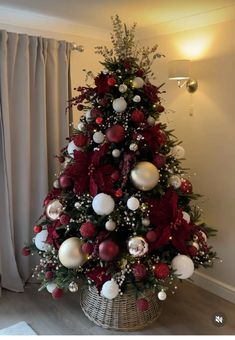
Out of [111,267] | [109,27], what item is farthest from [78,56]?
[111,267]

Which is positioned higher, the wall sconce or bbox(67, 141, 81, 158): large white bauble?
the wall sconce

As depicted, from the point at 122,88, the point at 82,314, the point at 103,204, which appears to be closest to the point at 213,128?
the point at 122,88

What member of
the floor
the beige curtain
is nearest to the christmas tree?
the floor

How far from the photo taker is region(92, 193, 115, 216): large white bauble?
7.78ft

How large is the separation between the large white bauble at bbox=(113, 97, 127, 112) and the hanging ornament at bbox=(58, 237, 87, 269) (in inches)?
36.2

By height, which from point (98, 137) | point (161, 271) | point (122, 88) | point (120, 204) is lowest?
point (161, 271)

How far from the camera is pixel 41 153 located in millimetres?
3262

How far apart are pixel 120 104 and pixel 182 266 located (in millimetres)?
1125

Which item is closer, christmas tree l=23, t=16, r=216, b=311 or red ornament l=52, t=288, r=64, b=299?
christmas tree l=23, t=16, r=216, b=311

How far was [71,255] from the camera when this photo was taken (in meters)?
2.41

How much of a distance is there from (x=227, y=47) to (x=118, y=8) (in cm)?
90

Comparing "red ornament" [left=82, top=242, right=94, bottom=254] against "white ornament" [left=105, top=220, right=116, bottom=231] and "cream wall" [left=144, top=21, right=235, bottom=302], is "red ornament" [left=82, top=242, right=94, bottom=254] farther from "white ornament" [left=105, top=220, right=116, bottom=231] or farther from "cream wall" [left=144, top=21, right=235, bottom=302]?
"cream wall" [left=144, top=21, right=235, bottom=302]

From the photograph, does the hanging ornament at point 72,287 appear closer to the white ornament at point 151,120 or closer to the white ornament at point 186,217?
the white ornament at point 186,217

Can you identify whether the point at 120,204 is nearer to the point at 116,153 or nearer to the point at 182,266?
the point at 116,153
